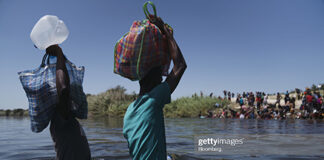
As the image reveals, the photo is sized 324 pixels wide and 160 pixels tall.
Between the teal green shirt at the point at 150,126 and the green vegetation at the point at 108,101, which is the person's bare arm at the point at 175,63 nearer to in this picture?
the teal green shirt at the point at 150,126

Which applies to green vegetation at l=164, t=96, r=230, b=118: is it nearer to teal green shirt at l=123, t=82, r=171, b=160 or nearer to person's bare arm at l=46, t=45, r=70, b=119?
person's bare arm at l=46, t=45, r=70, b=119

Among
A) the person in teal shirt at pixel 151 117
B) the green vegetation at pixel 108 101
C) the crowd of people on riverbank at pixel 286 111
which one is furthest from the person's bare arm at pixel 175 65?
the green vegetation at pixel 108 101

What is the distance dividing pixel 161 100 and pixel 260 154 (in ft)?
11.9

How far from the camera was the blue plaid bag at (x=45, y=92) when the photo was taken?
1877mm

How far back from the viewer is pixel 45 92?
1.88m

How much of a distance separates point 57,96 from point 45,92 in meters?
0.10

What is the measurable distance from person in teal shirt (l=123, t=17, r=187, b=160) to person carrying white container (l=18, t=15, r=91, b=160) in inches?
24.3

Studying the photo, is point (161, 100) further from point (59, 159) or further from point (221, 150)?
point (221, 150)

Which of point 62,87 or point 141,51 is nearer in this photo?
point 141,51

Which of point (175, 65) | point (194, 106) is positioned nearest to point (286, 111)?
point (194, 106)

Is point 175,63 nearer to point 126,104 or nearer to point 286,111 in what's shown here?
point 286,111

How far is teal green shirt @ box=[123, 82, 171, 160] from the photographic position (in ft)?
4.52

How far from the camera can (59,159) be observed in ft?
6.12

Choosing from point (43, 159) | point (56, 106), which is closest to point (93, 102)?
point (43, 159)
